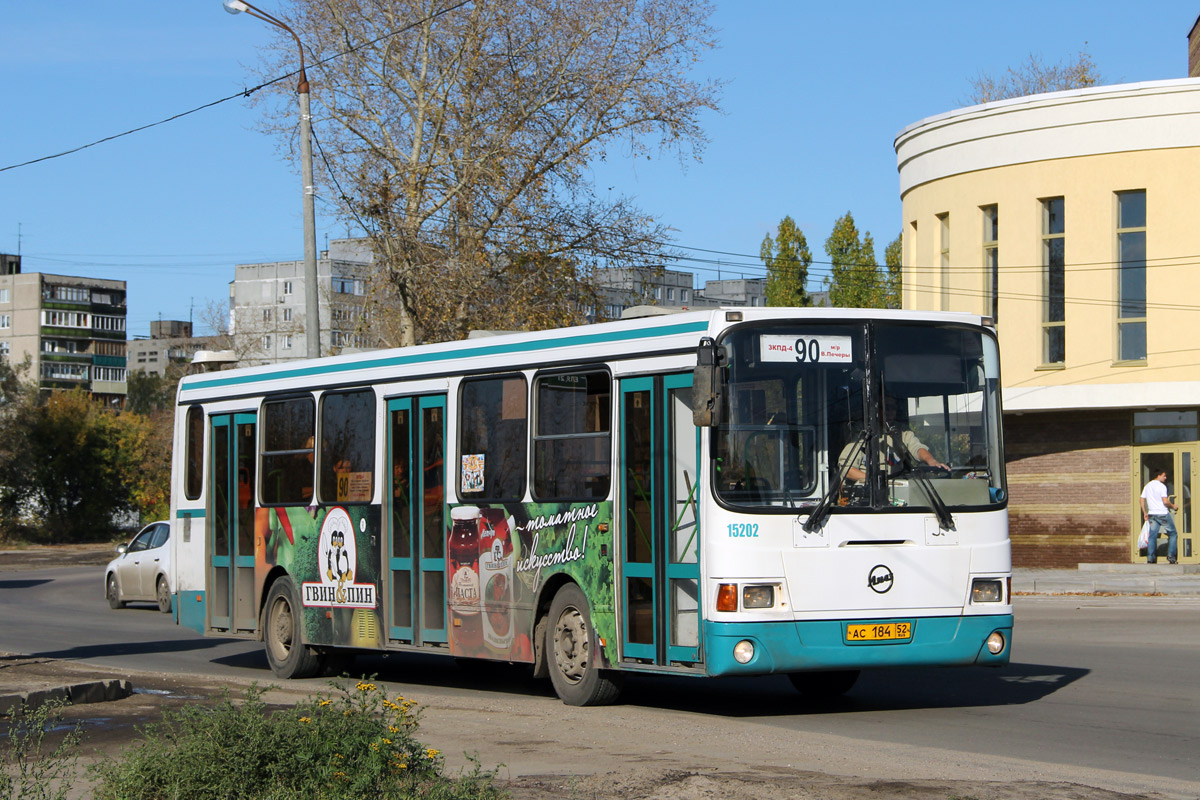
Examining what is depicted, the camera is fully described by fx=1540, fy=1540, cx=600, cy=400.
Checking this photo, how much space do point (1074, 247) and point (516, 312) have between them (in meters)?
12.1

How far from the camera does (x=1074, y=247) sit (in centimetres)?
3309

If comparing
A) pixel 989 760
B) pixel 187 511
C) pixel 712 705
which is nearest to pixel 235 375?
pixel 187 511

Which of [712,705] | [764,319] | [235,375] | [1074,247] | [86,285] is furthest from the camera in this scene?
[86,285]

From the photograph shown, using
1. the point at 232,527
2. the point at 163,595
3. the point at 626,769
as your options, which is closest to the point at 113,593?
the point at 163,595

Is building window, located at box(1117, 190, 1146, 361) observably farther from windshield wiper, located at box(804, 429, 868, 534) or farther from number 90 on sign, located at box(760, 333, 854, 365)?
windshield wiper, located at box(804, 429, 868, 534)

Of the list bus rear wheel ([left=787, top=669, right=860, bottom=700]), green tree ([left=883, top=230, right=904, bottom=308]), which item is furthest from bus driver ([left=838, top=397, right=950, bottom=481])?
green tree ([left=883, top=230, right=904, bottom=308])

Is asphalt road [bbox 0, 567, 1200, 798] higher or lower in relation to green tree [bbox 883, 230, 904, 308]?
lower

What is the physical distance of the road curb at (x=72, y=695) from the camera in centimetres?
1168

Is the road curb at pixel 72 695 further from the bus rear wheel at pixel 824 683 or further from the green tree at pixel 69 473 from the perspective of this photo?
the green tree at pixel 69 473

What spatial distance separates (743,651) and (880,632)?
106 cm

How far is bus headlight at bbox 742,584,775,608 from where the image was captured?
1048 centimetres

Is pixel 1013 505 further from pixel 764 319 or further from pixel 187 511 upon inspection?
pixel 764 319

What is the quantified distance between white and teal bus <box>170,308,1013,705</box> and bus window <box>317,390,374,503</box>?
0.43m

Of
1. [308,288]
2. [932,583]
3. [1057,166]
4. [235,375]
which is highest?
[1057,166]
